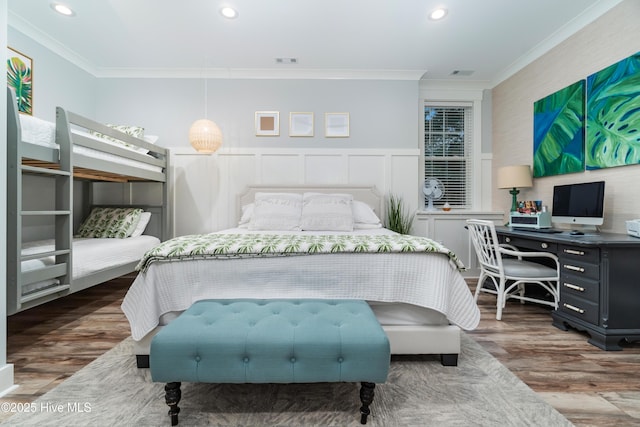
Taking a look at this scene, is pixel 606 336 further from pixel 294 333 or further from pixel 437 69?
pixel 437 69

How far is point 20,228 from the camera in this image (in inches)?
68.8

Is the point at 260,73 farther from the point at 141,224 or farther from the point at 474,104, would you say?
the point at 474,104

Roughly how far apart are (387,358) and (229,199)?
3225mm

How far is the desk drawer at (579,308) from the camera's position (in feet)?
6.91

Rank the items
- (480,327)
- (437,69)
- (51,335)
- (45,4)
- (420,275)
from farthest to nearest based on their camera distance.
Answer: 1. (437,69)
2. (45,4)
3. (480,327)
4. (51,335)
5. (420,275)

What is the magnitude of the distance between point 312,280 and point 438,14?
269cm

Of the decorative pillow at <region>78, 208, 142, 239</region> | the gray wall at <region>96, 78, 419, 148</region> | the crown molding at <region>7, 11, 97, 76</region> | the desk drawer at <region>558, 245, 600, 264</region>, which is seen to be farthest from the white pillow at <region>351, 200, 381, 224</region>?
the crown molding at <region>7, 11, 97, 76</region>

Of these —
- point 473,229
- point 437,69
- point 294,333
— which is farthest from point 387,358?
point 437,69

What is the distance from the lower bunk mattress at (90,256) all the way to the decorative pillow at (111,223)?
185mm

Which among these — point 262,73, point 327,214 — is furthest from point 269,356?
point 262,73

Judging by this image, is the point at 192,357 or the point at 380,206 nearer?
the point at 192,357

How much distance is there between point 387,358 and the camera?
127 centimetres

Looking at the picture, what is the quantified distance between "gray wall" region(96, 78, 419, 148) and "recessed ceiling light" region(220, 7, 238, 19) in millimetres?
1195

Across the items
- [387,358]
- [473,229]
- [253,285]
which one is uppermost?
[473,229]
